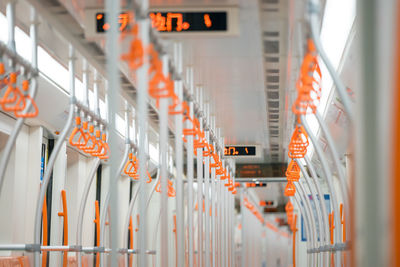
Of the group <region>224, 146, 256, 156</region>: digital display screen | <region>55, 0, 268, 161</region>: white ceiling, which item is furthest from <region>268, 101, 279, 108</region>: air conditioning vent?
<region>224, 146, 256, 156</region>: digital display screen

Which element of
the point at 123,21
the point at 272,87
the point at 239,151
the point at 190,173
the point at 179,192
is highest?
the point at 272,87

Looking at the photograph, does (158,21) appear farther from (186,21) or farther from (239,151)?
(239,151)

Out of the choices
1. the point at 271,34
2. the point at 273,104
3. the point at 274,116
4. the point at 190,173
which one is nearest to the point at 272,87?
the point at 273,104

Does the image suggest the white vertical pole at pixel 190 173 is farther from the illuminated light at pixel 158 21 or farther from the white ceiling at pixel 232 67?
the illuminated light at pixel 158 21

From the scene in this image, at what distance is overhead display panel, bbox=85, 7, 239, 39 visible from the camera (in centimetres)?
591

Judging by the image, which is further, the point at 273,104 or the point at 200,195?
the point at 273,104

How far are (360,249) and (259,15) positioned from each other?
4.19 m

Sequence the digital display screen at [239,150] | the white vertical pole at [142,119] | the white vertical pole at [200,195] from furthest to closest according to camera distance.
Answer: the digital display screen at [239,150] < the white vertical pole at [200,195] < the white vertical pole at [142,119]

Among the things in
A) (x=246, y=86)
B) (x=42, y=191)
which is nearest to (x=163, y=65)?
(x=42, y=191)

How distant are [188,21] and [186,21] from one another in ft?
0.05

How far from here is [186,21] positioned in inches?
234

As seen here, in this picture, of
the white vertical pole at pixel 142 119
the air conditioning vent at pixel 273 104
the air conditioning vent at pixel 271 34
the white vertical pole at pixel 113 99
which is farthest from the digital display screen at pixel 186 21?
the air conditioning vent at pixel 273 104

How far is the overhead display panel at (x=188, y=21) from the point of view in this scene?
5910mm

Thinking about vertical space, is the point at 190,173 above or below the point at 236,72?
below
